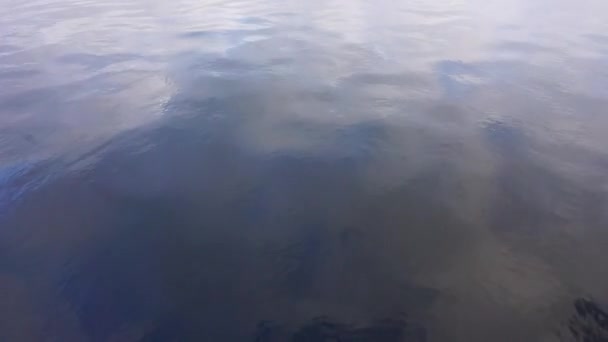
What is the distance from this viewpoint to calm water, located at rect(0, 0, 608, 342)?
5.93m

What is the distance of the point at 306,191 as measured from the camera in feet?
26.5

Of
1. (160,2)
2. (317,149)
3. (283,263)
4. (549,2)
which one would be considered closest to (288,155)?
(317,149)

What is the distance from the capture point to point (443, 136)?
373 inches

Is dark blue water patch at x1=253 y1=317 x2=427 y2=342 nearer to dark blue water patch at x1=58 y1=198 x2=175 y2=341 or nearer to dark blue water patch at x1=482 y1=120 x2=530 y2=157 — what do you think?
dark blue water patch at x1=58 y1=198 x2=175 y2=341

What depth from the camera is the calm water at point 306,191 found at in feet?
19.4

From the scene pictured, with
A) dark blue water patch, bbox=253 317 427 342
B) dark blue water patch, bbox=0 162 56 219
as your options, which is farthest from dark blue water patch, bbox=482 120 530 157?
dark blue water patch, bbox=0 162 56 219

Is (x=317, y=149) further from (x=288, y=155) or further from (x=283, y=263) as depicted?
(x=283, y=263)

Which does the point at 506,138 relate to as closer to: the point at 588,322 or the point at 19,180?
the point at 588,322

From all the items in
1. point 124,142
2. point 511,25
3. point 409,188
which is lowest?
point 409,188

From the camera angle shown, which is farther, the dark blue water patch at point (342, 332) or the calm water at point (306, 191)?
the calm water at point (306, 191)

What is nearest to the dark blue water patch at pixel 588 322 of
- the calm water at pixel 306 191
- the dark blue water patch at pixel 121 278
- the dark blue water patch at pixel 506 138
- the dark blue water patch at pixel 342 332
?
the calm water at pixel 306 191

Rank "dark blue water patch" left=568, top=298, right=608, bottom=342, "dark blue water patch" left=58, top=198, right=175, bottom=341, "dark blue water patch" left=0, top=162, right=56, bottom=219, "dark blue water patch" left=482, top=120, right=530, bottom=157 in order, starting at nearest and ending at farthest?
"dark blue water patch" left=568, top=298, right=608, bottom=342 < "dark blue water patch" left=58, top=198, right=175, bottom=341 < "dark blue water patch" left=0, top=162, right=56, bottom=219 < "dark blue water patch" left=482, top=120, right=530, bottom=157

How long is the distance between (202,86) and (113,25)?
8215 mm

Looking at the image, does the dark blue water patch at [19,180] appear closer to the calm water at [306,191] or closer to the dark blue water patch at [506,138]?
the calm water at [306,191]
